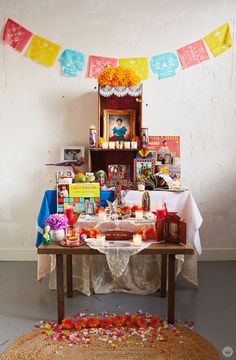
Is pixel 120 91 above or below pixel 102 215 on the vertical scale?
above

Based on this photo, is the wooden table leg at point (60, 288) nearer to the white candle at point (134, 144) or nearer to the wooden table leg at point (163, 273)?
the wooden table leg at point (163, 273)

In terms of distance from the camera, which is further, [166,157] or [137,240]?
[166,157]

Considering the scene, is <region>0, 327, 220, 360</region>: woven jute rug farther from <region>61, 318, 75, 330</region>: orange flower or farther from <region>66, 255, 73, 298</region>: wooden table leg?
<region>66, 255, 73, 298</region>: wooden table leg

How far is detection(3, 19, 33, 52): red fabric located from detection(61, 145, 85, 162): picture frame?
3.43ft

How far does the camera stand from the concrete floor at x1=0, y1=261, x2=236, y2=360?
2490 millimetres

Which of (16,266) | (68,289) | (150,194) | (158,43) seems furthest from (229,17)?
(16,266)

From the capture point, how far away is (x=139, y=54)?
3699 mm

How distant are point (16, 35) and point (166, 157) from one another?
1.84 metres

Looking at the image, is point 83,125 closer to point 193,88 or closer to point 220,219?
point 193,88

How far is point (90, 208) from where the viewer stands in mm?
3053

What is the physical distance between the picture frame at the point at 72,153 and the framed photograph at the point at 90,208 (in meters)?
0.80

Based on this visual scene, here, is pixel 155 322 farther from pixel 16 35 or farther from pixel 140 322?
pixel 16 35

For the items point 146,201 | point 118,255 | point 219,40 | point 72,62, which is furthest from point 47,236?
point 219,40

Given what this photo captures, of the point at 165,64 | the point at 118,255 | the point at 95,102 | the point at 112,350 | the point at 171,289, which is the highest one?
the point at 165,64
